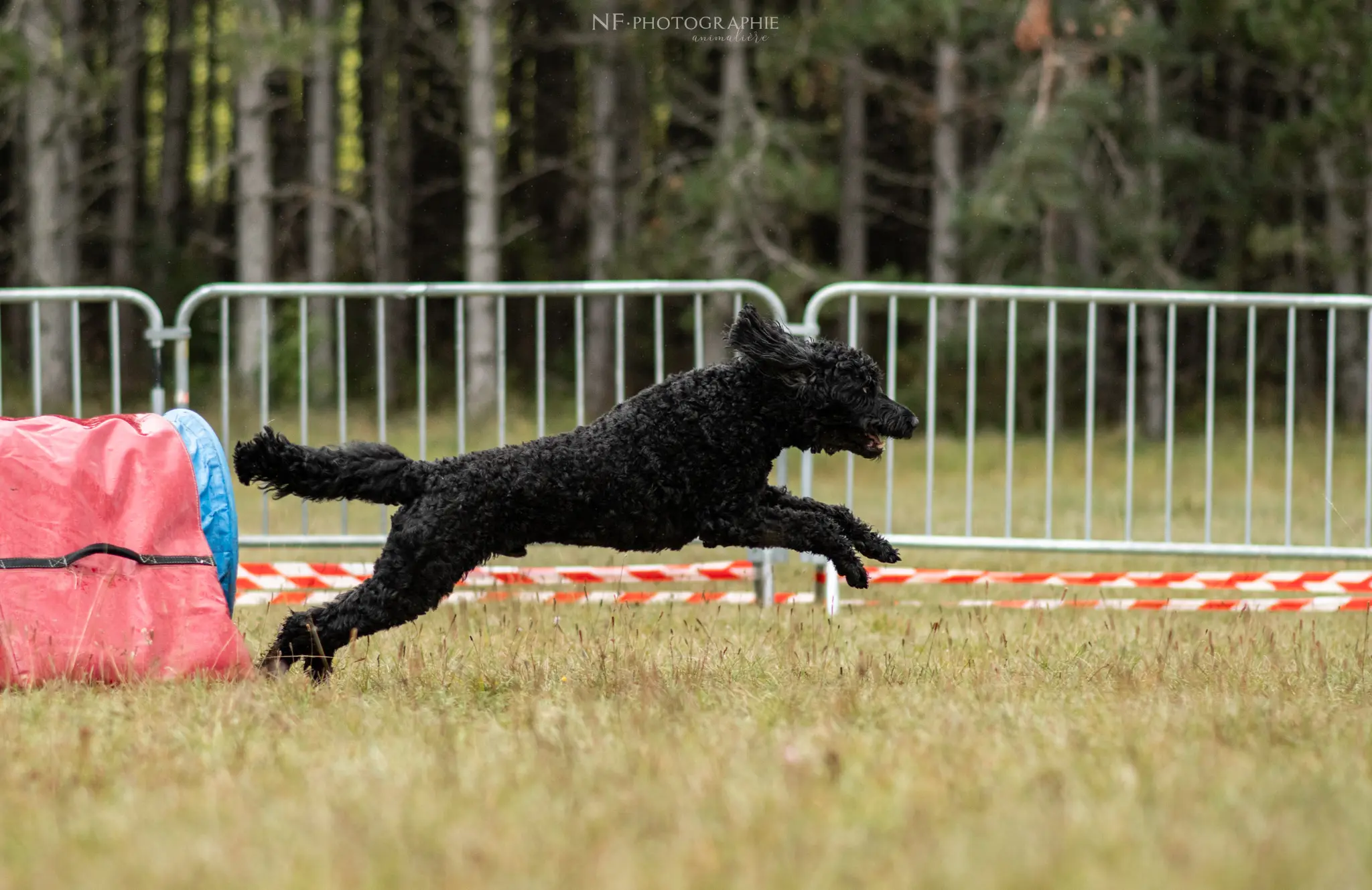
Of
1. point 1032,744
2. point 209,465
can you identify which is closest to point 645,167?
point 209,465

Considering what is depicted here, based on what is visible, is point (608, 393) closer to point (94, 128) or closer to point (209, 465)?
point (94, 128)

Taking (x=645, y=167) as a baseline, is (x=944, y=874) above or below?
below

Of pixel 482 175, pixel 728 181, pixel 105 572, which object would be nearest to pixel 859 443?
pixel 105 572

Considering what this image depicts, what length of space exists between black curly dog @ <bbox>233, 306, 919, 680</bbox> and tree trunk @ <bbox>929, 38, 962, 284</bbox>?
1374cm

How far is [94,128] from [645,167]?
874 cm

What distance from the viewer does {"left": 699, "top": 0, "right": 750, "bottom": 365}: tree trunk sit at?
56.9 ft

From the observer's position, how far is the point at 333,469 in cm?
442

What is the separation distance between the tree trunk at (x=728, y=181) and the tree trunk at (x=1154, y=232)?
5.02 metres

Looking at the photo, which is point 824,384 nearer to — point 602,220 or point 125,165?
point 602,220

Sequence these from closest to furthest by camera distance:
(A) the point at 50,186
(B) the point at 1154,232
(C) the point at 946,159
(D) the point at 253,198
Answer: (B) the point at 1154,232, (C) the point at 946,159, (D) the point at 253,198, (A) the point at 50,186

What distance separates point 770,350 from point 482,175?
13603 millimetres

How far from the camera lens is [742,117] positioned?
18891mm

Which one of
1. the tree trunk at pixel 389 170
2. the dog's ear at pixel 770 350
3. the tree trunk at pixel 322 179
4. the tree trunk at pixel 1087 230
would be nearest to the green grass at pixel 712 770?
the dog's ear at pixel 770 350

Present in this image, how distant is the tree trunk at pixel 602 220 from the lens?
20672 mm
